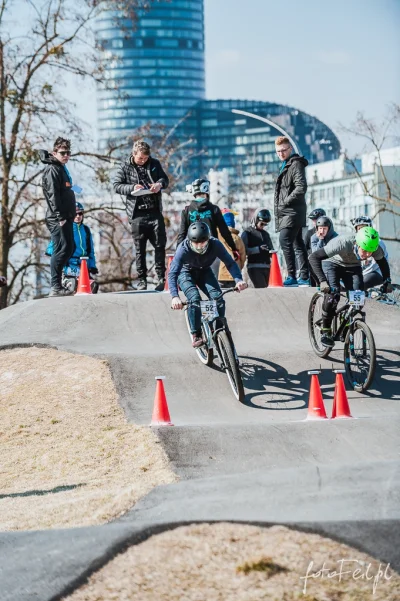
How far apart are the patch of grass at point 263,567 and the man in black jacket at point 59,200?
908 centimetres

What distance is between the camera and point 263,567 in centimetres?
495

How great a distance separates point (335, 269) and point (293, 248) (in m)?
2.92

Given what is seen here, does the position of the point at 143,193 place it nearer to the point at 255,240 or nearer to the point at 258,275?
the point at 255,240

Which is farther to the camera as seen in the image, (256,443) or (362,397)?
(362,397)

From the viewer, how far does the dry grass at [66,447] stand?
7184mm

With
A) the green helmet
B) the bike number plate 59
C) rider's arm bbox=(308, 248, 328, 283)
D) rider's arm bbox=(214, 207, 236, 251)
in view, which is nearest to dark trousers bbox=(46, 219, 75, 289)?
rider's arm bbox=(214, 207, 236, 251)

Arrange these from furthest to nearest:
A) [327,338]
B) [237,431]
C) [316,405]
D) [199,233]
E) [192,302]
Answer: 1. [327,338]
2. [192,302]
3. [199,233]
4. [316,405]
5. [237,431]

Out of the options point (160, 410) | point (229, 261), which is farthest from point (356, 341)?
point (160, 410)

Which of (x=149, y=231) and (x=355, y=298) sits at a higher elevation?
(x=149, y=231)

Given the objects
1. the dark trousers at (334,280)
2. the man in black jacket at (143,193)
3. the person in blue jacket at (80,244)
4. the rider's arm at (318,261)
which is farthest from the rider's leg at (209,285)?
the person in blue jacket at (80,244)

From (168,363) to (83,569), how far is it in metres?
6.73

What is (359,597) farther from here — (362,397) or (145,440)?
(362,397)

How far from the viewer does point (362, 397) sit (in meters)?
11.0

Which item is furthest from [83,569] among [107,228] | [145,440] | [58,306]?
[107,228]
